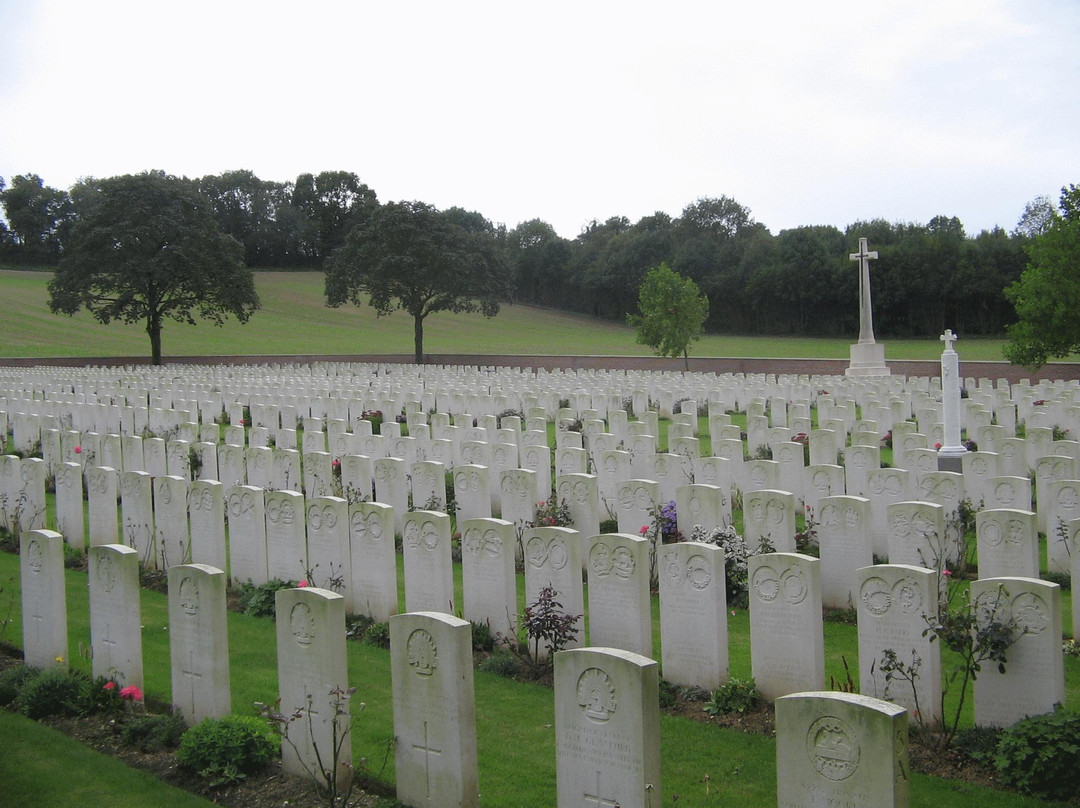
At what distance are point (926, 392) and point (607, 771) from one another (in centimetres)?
1886

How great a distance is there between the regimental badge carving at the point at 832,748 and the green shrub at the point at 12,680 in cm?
545

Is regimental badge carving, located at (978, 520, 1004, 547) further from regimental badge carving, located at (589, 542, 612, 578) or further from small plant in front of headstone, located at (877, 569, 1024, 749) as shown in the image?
regimental badge carving, located at (589, 542, 612, 578)

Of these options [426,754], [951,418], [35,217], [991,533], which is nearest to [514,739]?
[426,754]

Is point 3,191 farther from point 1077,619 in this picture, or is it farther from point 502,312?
point 1077,619

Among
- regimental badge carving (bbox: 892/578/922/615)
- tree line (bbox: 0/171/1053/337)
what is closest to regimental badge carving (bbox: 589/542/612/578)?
regimental badge carving (bbox: 892/578/922/615)

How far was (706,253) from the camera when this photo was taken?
242ft

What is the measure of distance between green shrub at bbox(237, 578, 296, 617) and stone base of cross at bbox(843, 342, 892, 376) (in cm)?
2372

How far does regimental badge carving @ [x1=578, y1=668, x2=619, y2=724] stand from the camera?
426 cm

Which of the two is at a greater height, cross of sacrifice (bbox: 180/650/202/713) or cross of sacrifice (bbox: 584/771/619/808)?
cross of sacrifice (bbox: 180/650/202/713)

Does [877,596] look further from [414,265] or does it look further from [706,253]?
[706,253]

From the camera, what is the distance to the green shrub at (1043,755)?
15.7 feet

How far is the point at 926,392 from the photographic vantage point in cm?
2120

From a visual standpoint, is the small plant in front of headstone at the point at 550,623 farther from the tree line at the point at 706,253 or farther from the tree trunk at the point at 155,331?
the tree line at the point at 706,253

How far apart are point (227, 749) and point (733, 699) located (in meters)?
3.10
